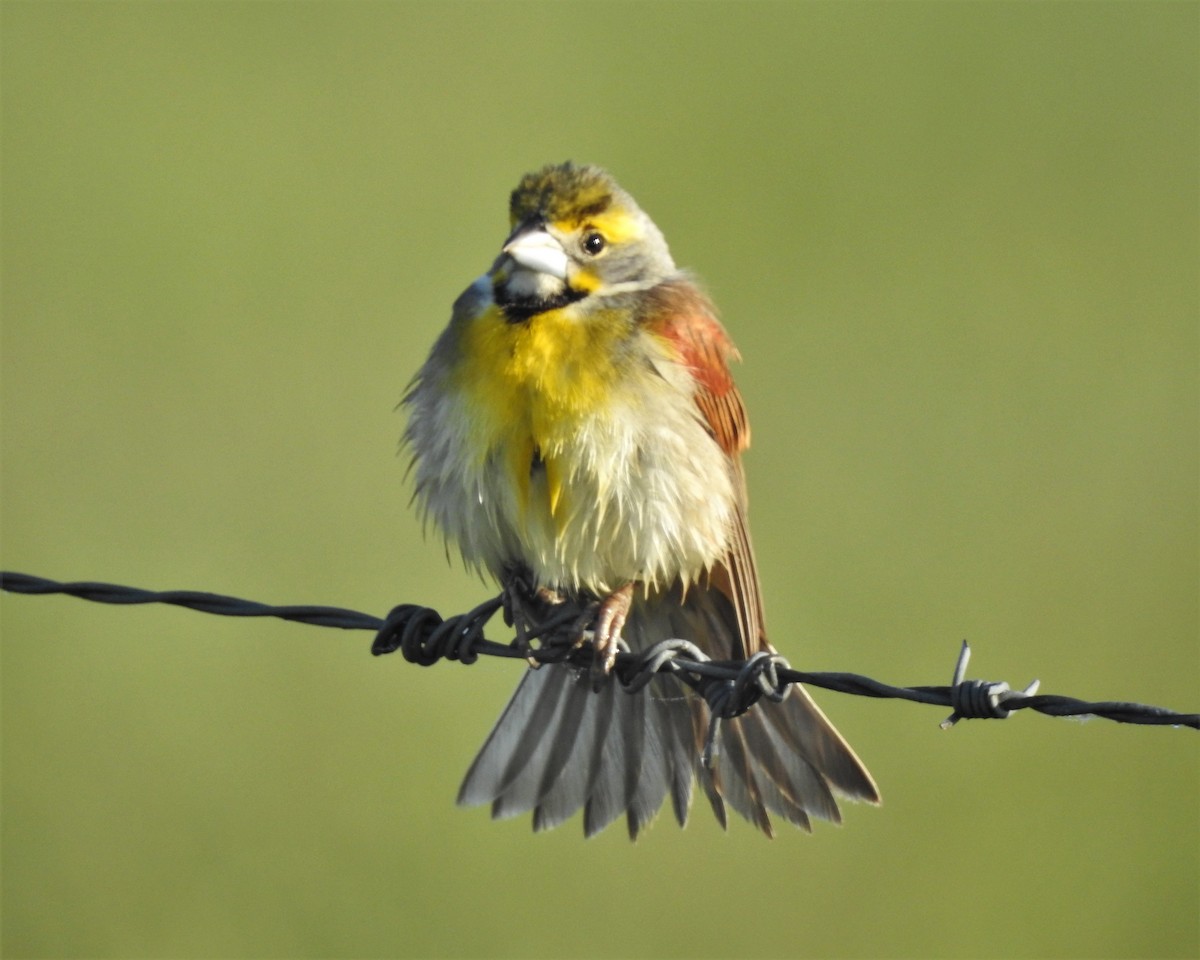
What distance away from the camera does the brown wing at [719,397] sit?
5027mm

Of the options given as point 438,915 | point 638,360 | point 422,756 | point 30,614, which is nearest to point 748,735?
point 638,360

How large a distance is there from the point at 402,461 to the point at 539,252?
4.87 m

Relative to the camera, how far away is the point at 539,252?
5.00 metres

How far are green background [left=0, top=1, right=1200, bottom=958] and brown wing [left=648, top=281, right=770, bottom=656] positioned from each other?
292 cm

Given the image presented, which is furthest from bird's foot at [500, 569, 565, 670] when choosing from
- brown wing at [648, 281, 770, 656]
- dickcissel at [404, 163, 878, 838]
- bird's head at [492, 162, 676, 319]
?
bird's head at [492, 162, 676, 319]

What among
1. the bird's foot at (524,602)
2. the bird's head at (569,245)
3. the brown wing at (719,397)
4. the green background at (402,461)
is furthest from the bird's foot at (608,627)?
the green background at (402,461)

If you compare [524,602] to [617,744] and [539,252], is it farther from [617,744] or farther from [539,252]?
[539,252]

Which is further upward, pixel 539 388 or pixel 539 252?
pixel 539 252

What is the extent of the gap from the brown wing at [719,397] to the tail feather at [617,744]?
0.21 meters

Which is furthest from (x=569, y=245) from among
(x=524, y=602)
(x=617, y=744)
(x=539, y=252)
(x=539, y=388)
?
(x=617, y=744)

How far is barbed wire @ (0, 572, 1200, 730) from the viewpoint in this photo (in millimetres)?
3703

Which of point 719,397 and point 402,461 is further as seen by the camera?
point 402,461

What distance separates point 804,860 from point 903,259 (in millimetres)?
4470

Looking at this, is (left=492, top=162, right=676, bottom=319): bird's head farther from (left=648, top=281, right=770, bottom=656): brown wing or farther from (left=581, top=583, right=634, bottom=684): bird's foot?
(left=581, top=583, right=634, bottom=684): bird's foot
